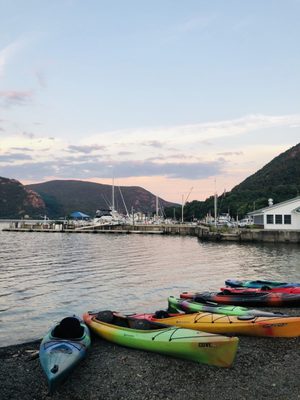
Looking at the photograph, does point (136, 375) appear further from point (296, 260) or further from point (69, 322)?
point (296, 260)

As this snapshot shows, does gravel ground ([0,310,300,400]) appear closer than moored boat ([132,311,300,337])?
Yes

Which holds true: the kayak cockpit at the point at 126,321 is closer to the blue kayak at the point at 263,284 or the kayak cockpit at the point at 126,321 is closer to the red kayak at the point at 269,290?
the red kayak at the point at 269,290

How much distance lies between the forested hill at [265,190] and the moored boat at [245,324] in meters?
95.8

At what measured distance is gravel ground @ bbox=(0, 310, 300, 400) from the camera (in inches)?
346

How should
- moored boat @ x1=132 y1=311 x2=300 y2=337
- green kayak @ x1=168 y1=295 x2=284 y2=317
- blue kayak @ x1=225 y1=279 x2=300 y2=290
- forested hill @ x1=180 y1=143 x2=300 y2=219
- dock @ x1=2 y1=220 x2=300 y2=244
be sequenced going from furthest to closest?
forested hill @ x1=180 y1=143 x2=300 y2=219
dock @ x1=2 y1=220 x2=300 y2=244
blue kayak @ x1=225 y1=279 x2=300 y2=290
green kayak @ x1=168 y1=295 x2=284 y2=317
moored boat @ x1=132 y1=311 x2=300 y2=337

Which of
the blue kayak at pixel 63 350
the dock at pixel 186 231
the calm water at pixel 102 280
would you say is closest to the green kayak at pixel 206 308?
the calm water at pixel 102 280

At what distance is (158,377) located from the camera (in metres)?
9.60

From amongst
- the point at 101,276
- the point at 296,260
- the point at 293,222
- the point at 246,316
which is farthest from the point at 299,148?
the point at 246,316

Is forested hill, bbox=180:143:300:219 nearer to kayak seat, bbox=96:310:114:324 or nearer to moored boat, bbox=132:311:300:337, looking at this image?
moored boat, bbox=132:311:300:337

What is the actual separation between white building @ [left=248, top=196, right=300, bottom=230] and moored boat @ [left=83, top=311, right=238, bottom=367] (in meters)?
51.5

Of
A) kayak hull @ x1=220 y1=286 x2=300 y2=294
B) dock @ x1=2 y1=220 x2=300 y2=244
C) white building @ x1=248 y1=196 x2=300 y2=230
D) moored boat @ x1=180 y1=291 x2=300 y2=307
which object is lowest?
moored boat @ x1=180 y1=291 x2=300 y2=307

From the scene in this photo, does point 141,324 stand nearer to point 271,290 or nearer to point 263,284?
point 271,290

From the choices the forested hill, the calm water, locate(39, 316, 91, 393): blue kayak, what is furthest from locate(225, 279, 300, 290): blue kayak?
the forested hill

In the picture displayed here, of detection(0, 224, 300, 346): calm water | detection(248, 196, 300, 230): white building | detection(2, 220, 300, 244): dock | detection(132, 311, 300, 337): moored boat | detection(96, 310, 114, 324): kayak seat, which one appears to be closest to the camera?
detection(132, 311, 300, 337): moored boat
